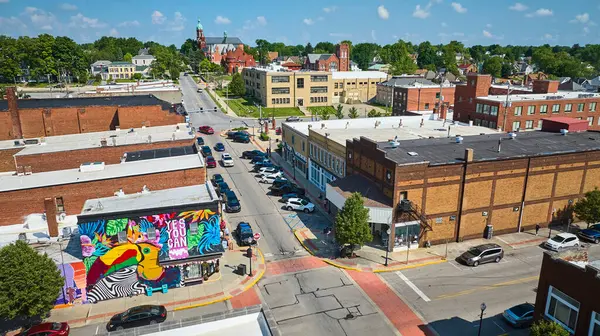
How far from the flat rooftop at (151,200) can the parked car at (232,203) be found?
1028 centimetres

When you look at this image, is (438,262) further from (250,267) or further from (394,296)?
(250,267)

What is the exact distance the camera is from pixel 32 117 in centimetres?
5122

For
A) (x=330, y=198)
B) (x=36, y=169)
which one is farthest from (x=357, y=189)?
(x=36, y=169)

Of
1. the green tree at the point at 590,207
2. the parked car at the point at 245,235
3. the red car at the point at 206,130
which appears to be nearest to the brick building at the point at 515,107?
the green tree at the point at 590,207

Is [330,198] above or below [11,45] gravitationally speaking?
below

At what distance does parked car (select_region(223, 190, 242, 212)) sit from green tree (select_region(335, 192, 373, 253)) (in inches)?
580

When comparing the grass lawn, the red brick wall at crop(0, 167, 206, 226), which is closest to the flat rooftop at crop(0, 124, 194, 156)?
the red brick wall at crop(0, 167, 206, 226)

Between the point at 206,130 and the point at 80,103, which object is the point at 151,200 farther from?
the point at 206,130

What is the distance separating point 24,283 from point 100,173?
1480 centimetres

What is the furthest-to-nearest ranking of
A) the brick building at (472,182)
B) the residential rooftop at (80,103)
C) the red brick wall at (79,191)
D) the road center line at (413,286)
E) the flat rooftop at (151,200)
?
1. the residential rooftop at (80,103)
2. the brick building at (472,182)
3. the red brick wall at (79,191)
4. the flat rooftop at (151,200)
5. the road center line at (413,286)

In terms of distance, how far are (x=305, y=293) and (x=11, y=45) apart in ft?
471

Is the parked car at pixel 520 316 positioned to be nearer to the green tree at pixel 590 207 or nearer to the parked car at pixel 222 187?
the green tree at pixel 590 207

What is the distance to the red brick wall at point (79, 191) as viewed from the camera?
1323 inches

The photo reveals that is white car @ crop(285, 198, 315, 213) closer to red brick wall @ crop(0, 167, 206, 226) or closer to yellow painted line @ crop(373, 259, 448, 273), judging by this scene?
red brick wall @ crop(0, 167, 206, 226)
